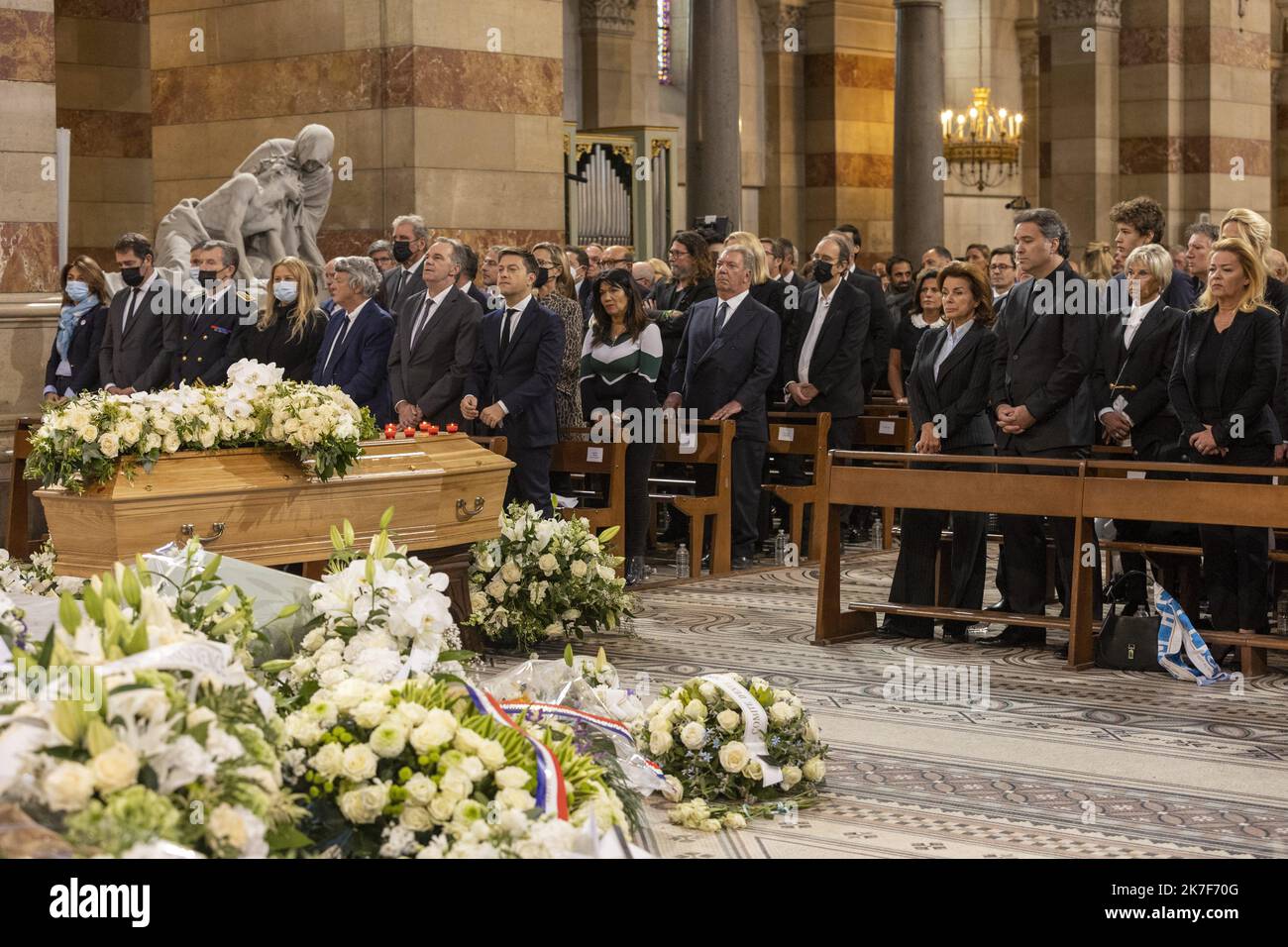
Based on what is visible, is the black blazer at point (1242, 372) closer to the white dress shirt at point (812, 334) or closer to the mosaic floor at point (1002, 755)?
the mosaic floor at point (1002, 755)

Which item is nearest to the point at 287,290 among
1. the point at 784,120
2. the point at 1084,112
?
the point at 1084,112

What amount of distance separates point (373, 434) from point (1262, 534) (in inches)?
152

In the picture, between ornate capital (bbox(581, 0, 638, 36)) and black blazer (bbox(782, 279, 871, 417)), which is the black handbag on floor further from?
ornate capital (bbox(581, 0, 638, 36))

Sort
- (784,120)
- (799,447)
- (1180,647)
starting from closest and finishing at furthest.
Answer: (1180,647), (799,447), (784,120)

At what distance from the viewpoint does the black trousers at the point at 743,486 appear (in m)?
10.5

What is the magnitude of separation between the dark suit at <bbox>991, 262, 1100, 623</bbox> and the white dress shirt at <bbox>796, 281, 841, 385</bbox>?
2847 millimetres

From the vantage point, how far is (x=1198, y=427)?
7.96 m

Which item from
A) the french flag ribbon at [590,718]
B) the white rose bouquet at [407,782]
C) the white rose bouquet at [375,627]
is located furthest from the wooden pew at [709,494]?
the white rose bouquet at [407,782]

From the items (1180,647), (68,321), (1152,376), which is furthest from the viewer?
(68,321)

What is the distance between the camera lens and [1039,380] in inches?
320

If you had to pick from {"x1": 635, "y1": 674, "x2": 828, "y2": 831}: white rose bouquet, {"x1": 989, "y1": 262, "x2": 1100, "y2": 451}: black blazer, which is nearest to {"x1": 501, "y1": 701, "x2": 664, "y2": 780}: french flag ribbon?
{"x1": 635, "y1": 674, "x2": 828, "y2": 831}: white rose bouquet

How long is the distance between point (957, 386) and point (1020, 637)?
3.98 ft

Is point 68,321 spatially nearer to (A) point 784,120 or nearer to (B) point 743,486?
(B) point 743,486
